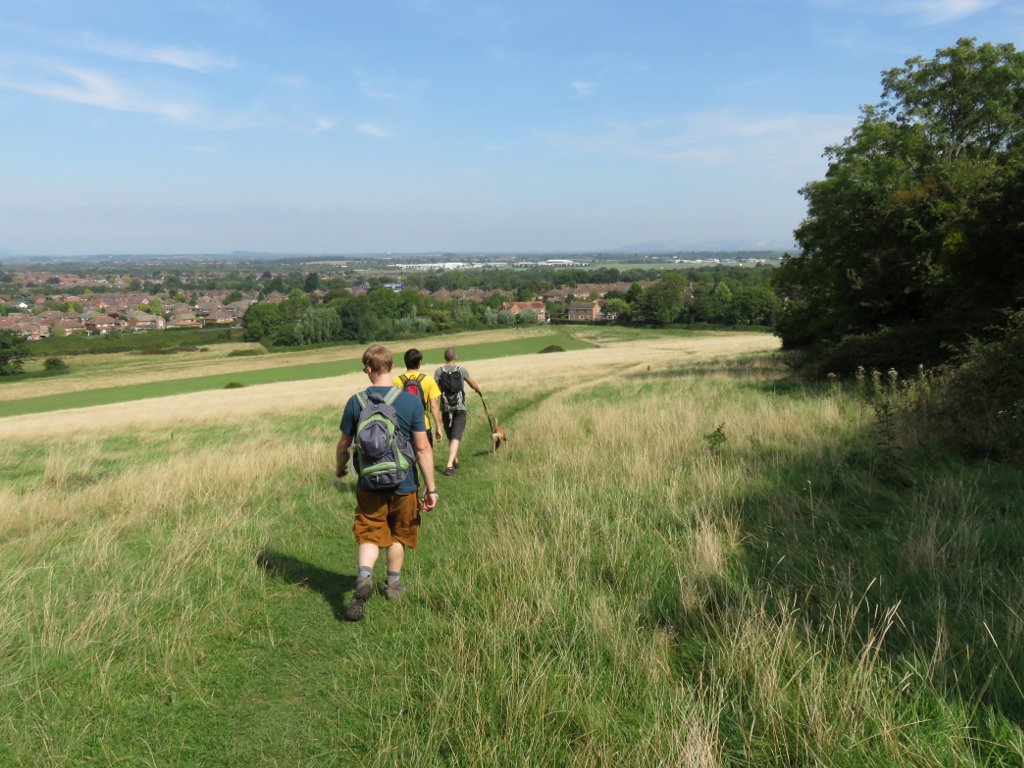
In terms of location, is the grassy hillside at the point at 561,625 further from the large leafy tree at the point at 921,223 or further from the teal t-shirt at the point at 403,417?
the large leafy tree at the point at 921,223

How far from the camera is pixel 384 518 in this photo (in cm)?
442

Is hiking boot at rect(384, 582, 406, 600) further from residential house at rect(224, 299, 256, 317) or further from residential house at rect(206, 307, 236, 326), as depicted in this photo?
residential house at rect(206, 307, 236, 326)

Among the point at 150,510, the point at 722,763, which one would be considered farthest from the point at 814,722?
the point at 150,510

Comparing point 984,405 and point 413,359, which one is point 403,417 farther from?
point 984,405

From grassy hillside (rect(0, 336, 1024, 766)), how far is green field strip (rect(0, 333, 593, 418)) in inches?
1296

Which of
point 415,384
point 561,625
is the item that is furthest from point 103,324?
point 561,625

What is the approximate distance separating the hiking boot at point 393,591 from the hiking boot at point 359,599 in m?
0.21

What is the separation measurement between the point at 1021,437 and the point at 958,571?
3313 mm

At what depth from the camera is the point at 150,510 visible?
6.88 m

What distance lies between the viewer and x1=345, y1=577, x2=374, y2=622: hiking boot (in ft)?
13.6

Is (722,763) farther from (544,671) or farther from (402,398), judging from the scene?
(402,398)

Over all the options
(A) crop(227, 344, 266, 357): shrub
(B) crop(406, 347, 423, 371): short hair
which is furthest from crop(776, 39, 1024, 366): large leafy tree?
(A) crop(227, 344, 266, 357): shrub

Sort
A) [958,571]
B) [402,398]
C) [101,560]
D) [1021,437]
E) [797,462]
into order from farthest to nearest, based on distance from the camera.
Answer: [797,462]
[1021,437]
[101,560]
[402,398]
[958,571]

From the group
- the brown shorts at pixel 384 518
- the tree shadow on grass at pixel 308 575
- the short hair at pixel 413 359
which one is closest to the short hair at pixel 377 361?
the brown shorts at pixel 384 518
